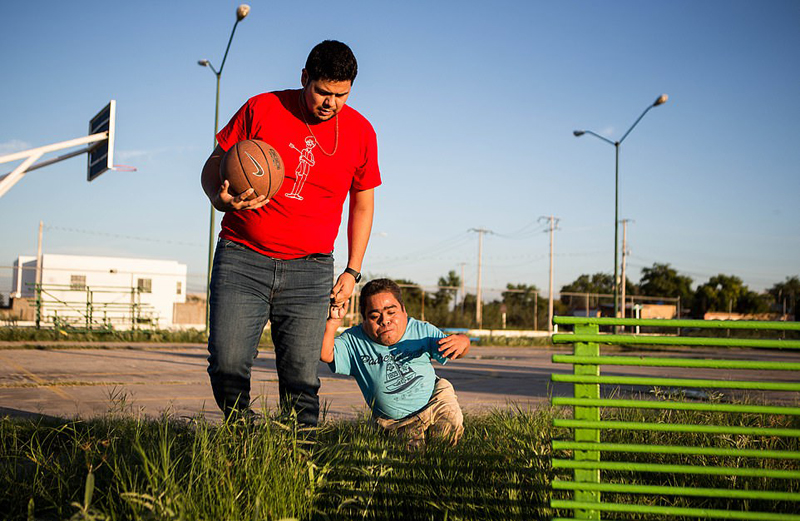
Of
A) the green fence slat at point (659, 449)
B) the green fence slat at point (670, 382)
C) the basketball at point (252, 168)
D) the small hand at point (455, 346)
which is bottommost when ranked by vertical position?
the green fence slat at point (659, 449)

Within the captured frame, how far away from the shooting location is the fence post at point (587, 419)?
95.9 inches

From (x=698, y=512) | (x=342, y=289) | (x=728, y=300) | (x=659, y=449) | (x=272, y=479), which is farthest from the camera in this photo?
(x=728, y=300)

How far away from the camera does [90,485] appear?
1.92 meters

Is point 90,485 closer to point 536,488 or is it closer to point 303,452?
point 303,452

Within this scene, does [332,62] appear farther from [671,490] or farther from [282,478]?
[671,490]

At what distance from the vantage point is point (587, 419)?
8.09 feet

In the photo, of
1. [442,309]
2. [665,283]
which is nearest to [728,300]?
[665,283]

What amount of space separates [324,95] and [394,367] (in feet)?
6.17

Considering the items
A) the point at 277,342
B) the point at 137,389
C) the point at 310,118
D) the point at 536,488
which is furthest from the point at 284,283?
the point at 137,389

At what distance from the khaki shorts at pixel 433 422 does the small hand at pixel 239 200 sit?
67.4 inches

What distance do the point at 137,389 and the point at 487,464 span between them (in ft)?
20.6

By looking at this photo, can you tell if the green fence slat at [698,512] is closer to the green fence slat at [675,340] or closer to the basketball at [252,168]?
the green fence slat at [675,340]

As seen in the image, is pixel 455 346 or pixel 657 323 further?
pixel 455 346

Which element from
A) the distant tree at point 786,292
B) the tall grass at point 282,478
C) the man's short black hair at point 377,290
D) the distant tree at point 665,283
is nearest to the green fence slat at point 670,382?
the tall grass at point 282,478
